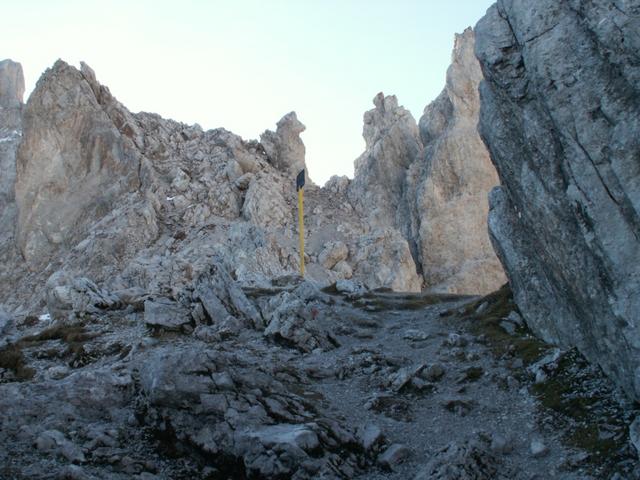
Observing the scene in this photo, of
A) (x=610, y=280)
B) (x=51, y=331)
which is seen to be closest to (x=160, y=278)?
(x=51, y=331)

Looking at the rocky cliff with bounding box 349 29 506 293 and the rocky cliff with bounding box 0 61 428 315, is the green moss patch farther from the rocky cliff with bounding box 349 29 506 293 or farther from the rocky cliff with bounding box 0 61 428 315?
the rocky cliff with bounding box 349 29 506 293

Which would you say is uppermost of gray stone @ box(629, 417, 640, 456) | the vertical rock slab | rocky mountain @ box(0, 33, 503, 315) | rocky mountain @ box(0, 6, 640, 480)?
the vertical rock slab

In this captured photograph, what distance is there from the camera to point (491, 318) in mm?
26891

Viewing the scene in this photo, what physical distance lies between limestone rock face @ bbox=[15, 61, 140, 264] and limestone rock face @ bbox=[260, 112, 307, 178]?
20.8 metres

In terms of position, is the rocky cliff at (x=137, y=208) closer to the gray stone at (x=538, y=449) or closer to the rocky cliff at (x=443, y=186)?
the rocky cliff at (x=443, y=186)

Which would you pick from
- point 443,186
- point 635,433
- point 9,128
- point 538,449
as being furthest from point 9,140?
point 635,433

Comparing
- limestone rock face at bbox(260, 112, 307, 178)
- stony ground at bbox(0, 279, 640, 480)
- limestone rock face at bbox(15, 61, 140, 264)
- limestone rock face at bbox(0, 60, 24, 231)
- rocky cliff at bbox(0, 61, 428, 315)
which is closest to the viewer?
stony ground at bbox(0, 279, 640, 480)

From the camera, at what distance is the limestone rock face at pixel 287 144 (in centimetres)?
8394

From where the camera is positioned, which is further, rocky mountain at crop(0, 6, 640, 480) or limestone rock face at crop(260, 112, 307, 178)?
limestone rock face at crop(260, 112, 307, 178)

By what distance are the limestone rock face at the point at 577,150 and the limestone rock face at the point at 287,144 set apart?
64032mm

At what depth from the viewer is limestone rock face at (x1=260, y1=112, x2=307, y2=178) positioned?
83.9 meters

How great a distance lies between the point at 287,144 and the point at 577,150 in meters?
71.7

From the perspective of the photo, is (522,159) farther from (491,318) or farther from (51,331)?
(51,331)

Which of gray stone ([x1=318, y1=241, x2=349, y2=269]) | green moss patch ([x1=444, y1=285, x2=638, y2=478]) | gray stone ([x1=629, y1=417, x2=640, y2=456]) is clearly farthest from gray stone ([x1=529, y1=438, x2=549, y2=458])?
gray stone ([x1=318, y1=241, x2=349, y2=269])
